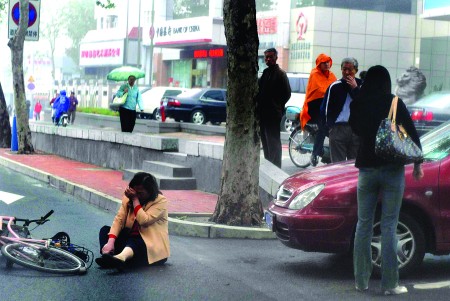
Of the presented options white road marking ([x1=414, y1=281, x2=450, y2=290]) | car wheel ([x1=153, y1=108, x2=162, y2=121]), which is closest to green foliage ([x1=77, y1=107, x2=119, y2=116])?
car wheel ([x1=153, y1=108, x2=162, y2=121])

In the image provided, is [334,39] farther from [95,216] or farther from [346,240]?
[346,240]

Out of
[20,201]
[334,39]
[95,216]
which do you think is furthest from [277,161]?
[334,39]

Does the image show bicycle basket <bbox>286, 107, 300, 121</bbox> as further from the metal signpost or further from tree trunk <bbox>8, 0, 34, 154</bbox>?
the metal signpost

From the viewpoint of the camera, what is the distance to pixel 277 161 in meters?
13.7

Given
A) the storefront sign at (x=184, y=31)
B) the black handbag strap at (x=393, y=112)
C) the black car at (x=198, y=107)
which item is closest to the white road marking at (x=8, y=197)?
the black handbag strap at (x=393, y=112)

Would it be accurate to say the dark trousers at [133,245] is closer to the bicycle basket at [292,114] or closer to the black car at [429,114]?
the bicycle basket at [292,114]

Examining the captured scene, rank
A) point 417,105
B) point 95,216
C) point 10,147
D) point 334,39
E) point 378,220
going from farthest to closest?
point 334,39, point 10,147, point 417,105, point 95,216, point 378,220

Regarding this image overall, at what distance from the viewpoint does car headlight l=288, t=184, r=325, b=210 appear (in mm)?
8398

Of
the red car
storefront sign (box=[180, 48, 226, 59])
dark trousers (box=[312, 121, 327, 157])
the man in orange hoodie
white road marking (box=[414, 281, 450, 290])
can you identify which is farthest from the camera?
storefront sign (box=[180, 48, 226, 59])

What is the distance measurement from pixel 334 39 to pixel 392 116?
40272 millimetres

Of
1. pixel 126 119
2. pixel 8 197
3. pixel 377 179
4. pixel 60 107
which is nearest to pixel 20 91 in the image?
pixel 126 119

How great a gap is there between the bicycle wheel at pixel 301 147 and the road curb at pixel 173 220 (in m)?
3.03

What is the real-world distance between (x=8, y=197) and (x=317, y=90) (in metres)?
4.99

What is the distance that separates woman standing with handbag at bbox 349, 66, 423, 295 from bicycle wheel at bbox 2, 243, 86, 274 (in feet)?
7.83
